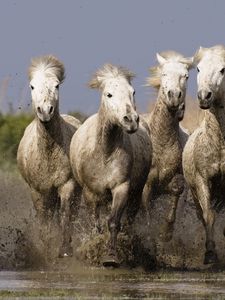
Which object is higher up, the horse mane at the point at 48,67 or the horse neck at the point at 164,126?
the horse mane at the point at 48,67

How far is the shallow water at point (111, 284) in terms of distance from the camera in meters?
15.5

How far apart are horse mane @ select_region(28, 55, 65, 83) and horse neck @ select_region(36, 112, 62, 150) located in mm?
597

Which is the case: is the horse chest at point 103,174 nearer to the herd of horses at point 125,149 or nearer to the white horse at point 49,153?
the herd of horses at point 125,149

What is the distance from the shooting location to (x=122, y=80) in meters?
19.6

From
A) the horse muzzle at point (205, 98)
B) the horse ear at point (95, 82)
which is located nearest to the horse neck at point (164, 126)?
the horse ear at point (95, 82)

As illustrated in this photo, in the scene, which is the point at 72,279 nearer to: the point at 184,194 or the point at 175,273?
the point at 175,273

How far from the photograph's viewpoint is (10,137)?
1282 inches

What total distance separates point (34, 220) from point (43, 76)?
6.39 feet

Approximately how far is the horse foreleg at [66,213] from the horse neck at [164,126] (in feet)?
6.09

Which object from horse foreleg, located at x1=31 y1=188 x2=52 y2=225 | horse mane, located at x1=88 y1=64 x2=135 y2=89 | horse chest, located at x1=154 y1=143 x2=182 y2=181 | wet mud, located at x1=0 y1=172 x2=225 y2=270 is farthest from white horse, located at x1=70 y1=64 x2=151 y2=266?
horse chest, located at x1=154 y1=143 x2=182 y2=181

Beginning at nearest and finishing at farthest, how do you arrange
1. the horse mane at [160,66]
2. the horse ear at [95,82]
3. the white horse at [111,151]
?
the white horse at [111,151] → the horse ear at [95,82] → the horse mane at [160,66]

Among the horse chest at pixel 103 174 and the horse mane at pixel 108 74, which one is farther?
the horse mane at pixel 108 74

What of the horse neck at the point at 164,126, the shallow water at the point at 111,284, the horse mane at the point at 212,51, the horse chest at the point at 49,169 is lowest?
the shallow water at the point at 111,284

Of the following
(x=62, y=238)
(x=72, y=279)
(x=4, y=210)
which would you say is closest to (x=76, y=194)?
(x=62, y=238)
